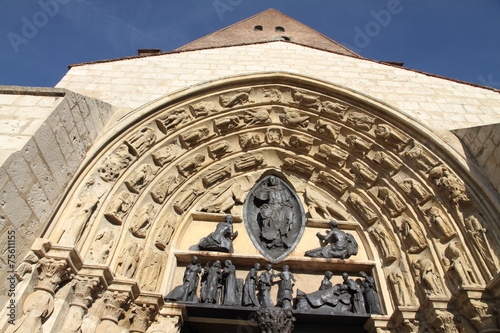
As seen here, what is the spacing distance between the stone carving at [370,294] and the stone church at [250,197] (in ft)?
0.08

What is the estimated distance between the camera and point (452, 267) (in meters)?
4.14

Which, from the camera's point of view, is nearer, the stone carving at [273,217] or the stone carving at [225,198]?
the stone carving at [273,217]

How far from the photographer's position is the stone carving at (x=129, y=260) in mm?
4112

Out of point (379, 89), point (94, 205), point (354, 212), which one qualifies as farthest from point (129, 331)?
point (379, 89)

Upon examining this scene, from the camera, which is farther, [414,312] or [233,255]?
[233,255]

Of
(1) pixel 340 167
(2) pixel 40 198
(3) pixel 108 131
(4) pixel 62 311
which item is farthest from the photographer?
(1) pixel 340 167

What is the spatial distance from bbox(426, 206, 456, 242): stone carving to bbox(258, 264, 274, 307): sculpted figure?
2.15 meters

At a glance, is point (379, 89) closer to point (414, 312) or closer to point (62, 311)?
point (414, 312)

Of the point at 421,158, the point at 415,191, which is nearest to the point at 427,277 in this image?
the point at 415,191

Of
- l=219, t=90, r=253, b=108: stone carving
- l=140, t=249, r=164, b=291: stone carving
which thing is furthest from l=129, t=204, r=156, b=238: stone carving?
l=219, t=90, r=253, b=108: stone carving

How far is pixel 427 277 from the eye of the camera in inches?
167

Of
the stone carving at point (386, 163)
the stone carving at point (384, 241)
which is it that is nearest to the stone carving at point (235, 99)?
the stone carving at point (386, 163)

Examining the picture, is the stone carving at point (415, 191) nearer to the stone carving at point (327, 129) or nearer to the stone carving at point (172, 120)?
the stone carving at point (327, 129)

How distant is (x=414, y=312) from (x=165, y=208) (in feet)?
11.2
